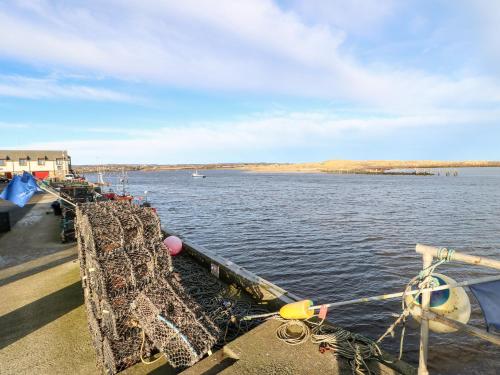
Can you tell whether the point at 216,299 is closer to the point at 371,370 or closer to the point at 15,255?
the point at 371,370

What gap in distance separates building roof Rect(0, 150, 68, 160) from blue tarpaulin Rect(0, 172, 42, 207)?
72089 mm

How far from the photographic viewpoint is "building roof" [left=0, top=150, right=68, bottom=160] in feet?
225

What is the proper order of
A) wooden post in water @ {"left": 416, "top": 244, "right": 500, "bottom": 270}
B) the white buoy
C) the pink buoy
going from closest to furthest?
wooden post in water @ {"left": 416, "top": 244, "right": 500, "bottom": 270} < the white buoy < the pink buoy

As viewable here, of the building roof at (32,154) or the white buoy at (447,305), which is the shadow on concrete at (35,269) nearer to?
the white buoy at (447,305)

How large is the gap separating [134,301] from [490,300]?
5441 mm

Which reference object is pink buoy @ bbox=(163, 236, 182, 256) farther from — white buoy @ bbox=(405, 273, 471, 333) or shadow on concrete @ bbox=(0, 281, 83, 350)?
white buoy @ bbox=(405, 273, 471, 333)

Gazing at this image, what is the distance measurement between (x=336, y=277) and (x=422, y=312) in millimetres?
9646

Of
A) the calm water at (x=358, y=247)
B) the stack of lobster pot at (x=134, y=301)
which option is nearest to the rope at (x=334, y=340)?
the stack of lobster pot at (x=134, y=301)

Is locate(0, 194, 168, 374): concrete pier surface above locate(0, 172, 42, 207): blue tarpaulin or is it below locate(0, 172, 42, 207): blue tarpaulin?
below

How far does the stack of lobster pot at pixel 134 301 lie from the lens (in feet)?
17.0

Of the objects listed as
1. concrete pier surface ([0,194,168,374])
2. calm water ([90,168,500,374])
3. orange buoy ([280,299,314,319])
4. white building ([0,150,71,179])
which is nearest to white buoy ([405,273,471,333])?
orange buoy ([280,299,314,319])

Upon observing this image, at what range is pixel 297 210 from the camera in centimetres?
3197

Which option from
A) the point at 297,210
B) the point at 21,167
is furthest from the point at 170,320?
the point at 21,167

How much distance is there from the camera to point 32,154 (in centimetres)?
7181
